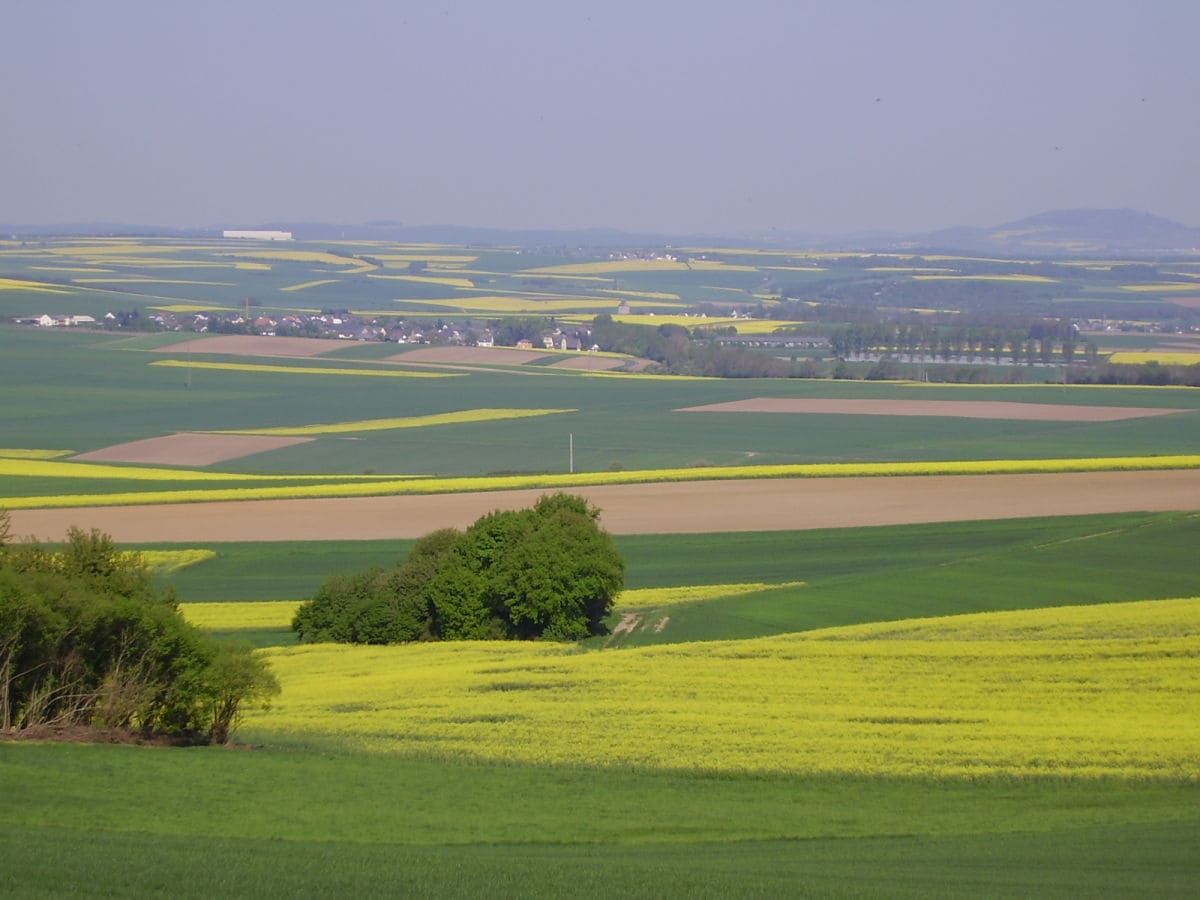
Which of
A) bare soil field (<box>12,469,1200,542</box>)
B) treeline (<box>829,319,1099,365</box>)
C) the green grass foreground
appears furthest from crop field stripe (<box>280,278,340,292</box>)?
the green grass foreground

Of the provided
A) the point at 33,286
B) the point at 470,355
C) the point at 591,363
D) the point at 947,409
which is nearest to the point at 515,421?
the point at 947,409

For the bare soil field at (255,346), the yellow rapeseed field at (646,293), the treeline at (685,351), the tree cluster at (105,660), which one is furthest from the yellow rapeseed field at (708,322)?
the tree cluster at (105,660)

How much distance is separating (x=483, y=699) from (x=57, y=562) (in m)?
6.59

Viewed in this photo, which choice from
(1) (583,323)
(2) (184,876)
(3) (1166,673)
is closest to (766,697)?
(3) (1166,673)

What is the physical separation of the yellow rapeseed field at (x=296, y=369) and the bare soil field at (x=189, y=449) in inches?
893

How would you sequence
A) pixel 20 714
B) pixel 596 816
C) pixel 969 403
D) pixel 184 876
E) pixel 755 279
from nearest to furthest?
1. pixel 184 876
2. pixel 596 816
3. pixel 20 714
4. pixel 969 403
5. pixel 755 279

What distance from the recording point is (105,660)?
70.6ft

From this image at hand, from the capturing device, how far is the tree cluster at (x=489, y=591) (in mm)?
29734

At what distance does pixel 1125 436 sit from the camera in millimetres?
56781

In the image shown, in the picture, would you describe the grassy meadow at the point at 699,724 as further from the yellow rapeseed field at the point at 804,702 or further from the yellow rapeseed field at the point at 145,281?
the yellow rapeseed field at the point at 145,281

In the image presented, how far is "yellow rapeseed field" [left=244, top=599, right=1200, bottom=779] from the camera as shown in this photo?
19422 mm

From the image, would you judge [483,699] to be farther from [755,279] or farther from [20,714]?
[755,279]

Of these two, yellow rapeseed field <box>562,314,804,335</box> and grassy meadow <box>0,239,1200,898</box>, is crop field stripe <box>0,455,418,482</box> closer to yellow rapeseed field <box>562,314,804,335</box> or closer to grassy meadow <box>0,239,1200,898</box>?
grassy meadow <box>0,239,1200,898</box>

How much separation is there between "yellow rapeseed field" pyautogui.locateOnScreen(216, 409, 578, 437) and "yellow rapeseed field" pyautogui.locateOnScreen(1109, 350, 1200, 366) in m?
36.6
